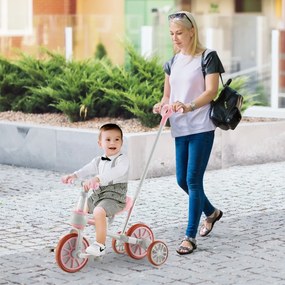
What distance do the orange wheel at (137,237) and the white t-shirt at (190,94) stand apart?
80cm

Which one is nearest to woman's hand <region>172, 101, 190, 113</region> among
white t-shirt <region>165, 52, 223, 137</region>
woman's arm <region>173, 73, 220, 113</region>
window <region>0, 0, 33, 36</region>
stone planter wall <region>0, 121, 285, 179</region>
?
woman's arm <region>173, 73, 220, 113</region>

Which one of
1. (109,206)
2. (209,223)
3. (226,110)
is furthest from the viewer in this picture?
(209,223)

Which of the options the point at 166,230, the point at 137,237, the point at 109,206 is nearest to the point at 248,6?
the point at 166,230

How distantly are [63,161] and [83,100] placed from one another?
3.55 feet

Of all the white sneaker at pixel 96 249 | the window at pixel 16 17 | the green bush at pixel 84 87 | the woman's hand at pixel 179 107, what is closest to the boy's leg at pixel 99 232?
the white sneaker at pixel 96 249

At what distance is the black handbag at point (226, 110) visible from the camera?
832 centimetres

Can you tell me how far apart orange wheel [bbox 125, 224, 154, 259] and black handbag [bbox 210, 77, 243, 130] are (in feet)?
3.18

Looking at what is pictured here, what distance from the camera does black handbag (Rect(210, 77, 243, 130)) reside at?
27.3ft

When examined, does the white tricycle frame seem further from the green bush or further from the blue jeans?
the green bush

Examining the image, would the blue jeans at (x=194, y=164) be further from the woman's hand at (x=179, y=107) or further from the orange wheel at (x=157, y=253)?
the orange wheel at (x=157, y=253)

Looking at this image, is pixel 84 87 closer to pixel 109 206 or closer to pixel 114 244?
pixel 114 244

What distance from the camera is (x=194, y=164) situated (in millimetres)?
8398

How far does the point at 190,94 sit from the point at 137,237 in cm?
116

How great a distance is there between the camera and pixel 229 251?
27.6 ft
